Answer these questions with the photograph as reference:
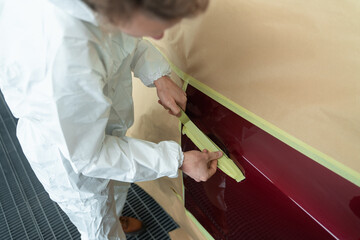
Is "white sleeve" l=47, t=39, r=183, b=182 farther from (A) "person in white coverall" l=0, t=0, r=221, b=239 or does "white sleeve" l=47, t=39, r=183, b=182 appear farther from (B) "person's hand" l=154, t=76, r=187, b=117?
(B) "person's hand" l=154, t=76, r=187, b=117

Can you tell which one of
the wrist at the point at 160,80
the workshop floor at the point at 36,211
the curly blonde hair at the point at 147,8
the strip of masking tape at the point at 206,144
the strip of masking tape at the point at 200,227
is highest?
the curly blonde hair at the point at 147,8

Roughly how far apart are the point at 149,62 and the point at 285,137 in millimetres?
366

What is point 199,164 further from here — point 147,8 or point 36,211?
point 36,211

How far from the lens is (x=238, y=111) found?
59 cm

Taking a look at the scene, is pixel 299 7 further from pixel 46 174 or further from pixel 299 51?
pixel 46 174

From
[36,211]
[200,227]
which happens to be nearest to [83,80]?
[200,227]

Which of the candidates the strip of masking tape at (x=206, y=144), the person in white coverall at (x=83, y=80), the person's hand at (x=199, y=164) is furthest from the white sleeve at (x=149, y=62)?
the person's hand at (x=199, y=164)

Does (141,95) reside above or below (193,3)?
below

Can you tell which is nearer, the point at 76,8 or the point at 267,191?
the point at 76,8

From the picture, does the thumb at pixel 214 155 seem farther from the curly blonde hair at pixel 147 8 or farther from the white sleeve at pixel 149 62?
the curly blonde hair at pixel 147 8

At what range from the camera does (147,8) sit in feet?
1.11

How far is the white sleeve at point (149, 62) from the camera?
71 centimetres

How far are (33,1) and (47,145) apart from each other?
0.31 metres

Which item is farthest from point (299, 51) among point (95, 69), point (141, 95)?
point (141, 95)
